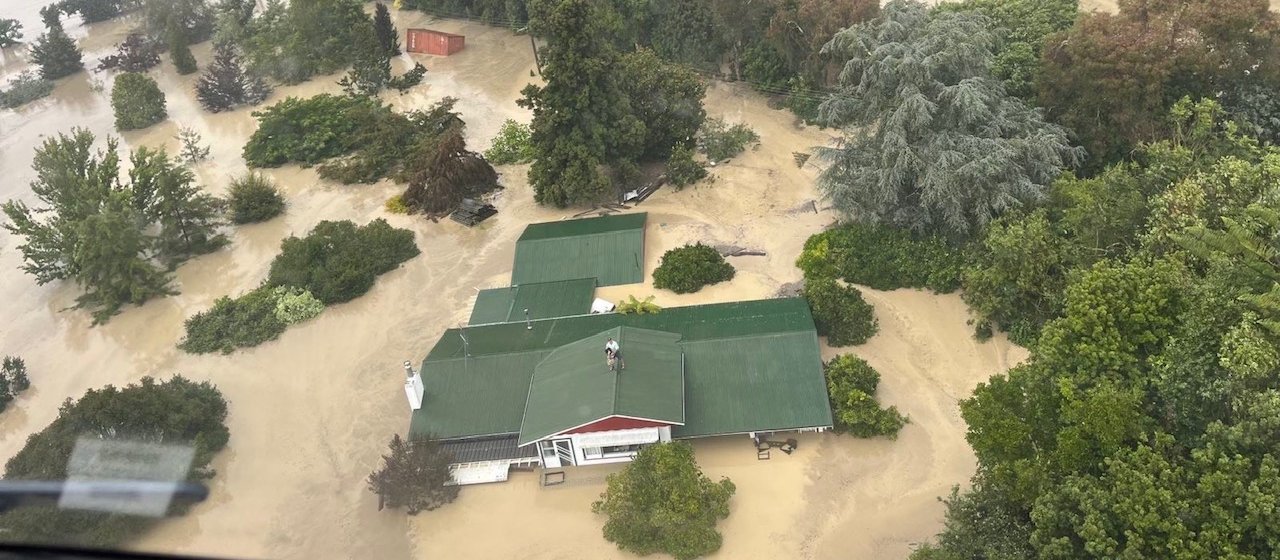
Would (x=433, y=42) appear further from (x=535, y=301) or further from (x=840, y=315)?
(x=840, y=315)

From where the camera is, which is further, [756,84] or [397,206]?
[756,84]

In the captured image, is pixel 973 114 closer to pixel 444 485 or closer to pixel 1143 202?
pixel 1143 202

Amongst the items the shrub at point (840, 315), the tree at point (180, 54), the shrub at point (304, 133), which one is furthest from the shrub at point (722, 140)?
the tree at point (180, 54)

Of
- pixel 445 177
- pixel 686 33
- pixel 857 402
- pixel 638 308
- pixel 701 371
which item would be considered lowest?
pixel 638 308

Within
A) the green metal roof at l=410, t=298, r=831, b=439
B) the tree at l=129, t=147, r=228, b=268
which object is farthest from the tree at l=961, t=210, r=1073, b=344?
the tree at l=129, t=147, r=228, b=268

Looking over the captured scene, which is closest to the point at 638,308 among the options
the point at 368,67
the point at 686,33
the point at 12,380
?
the point at 12,380

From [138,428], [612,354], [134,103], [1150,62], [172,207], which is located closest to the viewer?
[612,354]

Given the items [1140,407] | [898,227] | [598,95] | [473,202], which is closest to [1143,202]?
[898,227]
